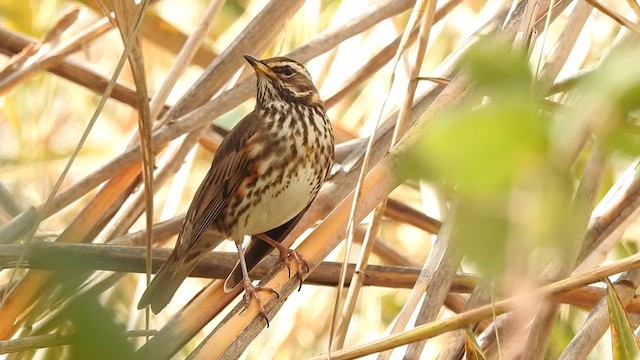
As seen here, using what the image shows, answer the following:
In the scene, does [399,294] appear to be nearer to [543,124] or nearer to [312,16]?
[312,16]

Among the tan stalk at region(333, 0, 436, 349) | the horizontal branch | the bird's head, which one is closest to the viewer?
the tan stalk at region(333, 0, 436, 349)

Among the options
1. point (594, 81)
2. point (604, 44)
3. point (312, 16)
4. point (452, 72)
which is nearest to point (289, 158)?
point (452, 72)

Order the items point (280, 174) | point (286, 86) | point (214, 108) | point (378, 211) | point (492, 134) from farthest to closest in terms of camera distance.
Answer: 1. point (286, 86)
2. point (280, 174)
3. point (214, 108)
4. point (378, 211)
5. point (492, 134)

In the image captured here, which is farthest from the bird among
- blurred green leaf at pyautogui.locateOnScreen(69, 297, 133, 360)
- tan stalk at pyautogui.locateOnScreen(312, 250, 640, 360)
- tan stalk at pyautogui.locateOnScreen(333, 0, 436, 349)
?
blurred green leaf at pyautogui.locateOnScreen(69, 297, 133, 360)

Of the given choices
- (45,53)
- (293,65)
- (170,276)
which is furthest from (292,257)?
(45,53)

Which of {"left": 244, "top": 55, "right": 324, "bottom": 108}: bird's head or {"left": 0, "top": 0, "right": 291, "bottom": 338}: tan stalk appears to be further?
{"left": 244, "top": 55, "right": 324, "bottom": 108}: bird's head

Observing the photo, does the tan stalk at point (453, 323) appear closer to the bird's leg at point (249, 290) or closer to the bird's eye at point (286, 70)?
the bird's leg at point (249, 290)

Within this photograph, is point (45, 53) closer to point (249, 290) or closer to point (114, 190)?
point (114, 190)

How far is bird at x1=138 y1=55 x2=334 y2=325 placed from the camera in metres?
2.83

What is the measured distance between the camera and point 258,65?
2.81 meters

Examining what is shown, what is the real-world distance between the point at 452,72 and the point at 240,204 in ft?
3.05

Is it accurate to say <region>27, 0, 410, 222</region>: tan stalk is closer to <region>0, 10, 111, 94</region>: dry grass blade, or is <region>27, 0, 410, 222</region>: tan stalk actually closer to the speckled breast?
the speckled breast

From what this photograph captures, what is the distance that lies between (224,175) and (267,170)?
16cm

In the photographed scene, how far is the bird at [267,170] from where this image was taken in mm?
2826
